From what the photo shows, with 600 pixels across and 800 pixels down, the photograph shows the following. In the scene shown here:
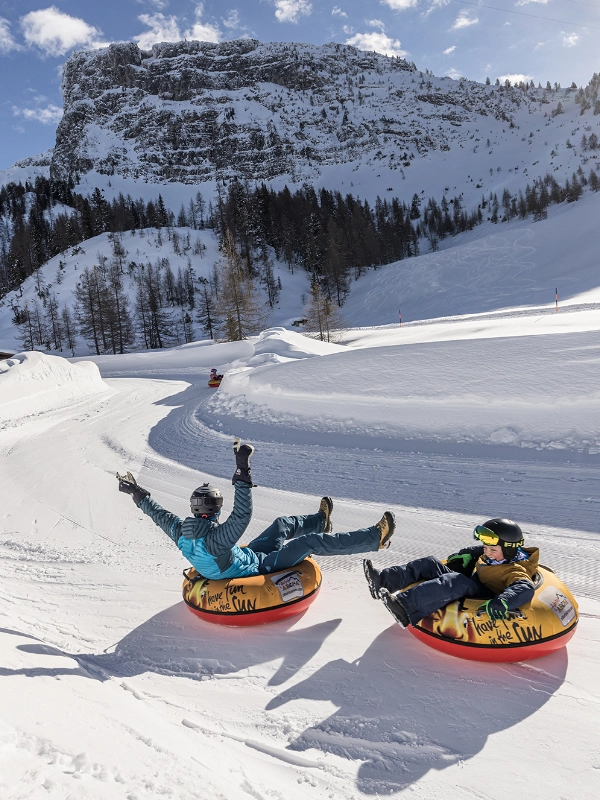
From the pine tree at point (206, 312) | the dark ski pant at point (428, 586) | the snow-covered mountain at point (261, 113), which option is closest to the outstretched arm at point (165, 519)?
the dark ski pant at point (428, 586)

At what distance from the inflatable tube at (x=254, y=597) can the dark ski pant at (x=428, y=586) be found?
2.61ft

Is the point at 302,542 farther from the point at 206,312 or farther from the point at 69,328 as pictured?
the point at 69,328

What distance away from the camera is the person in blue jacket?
3.89 m

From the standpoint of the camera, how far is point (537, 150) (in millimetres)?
109750

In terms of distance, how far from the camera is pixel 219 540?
393cm

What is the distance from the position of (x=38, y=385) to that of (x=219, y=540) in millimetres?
17869

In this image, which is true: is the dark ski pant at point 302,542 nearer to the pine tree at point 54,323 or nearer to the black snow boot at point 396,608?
the black snow boot at point 396,608

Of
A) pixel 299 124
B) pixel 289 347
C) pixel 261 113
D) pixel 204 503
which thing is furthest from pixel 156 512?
pixel 261 113

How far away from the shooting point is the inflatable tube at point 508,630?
3.30 metres

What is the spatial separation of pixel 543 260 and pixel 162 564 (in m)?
60.0

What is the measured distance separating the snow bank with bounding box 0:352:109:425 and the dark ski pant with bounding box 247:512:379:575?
14.2m

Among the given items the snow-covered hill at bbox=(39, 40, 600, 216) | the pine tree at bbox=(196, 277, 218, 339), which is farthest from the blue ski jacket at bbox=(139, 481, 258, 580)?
the snow-covered hill at bbox=(39, 40, 600, 216)

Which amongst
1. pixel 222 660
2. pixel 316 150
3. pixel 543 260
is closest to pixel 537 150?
pixel 316 150

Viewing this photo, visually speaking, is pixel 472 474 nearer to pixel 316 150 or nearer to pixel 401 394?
pixel 401 394
